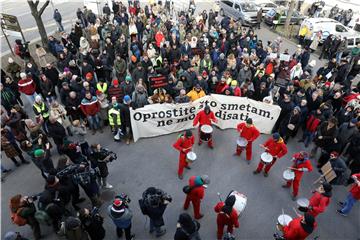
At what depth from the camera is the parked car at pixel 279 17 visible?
71.7ft

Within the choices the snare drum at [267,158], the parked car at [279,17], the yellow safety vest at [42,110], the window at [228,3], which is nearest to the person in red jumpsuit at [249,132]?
the snare drum at [267,158]

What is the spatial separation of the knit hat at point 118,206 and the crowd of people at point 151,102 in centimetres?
2

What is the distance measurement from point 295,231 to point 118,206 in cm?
367

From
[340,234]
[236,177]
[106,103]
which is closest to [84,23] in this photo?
[106,103]

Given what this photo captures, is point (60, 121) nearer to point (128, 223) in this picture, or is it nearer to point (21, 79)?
point (21, 79)

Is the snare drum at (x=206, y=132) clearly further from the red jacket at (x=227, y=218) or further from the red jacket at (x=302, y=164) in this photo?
the red jacket at (x=227, y=218)

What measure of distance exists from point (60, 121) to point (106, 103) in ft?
5.47

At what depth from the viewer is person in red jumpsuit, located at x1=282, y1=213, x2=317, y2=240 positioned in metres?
5.31

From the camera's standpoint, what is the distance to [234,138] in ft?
32.9

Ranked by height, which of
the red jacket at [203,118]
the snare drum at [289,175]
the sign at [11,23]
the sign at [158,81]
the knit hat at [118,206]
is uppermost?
the sign at [11,23]

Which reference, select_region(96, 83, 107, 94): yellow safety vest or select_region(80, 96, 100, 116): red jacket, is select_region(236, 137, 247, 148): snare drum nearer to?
select_region(80, 96, 100, 116): red jacket

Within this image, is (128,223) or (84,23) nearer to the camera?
(128,223)

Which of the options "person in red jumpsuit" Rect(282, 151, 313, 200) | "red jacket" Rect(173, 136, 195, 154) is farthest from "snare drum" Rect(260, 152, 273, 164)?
"red jacket" Rect(173, 136, 195, 154)

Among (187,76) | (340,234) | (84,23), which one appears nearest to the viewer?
(340,234)
